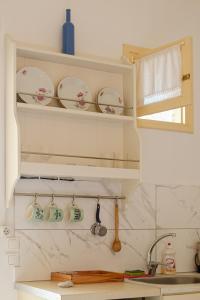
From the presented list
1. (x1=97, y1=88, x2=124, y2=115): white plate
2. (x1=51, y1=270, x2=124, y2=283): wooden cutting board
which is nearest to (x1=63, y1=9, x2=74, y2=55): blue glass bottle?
(x1=97, y1=88, x2=124, y2=115): white plate

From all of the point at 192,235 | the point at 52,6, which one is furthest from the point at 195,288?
the point at 52,6

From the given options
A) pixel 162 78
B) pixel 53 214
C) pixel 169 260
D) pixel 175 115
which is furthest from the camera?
pixel 175 115

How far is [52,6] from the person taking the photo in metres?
3.33

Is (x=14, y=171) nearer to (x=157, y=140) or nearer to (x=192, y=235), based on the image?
(x=157, y=140)

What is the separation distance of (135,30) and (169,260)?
147cm

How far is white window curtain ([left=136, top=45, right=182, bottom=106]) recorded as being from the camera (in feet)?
10.3

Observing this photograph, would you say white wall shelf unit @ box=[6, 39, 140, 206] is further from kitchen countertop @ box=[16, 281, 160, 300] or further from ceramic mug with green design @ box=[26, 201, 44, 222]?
kitchen countertop @ box=[16, 281, 160, 300]

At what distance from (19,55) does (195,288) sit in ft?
5.14

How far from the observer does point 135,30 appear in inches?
143

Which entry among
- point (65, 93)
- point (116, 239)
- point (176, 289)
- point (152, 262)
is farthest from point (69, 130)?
point (176, 289)

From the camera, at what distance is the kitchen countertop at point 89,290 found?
8.65 ft

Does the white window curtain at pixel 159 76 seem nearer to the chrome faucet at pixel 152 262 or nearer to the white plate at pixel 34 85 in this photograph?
the white plate at pixel 34 85

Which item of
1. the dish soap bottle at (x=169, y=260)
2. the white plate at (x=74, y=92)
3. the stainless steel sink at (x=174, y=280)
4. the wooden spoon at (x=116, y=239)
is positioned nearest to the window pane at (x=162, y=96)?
the white plate at (x=74, y=92)

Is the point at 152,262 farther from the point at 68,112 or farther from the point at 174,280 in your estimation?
the point at 68,112
